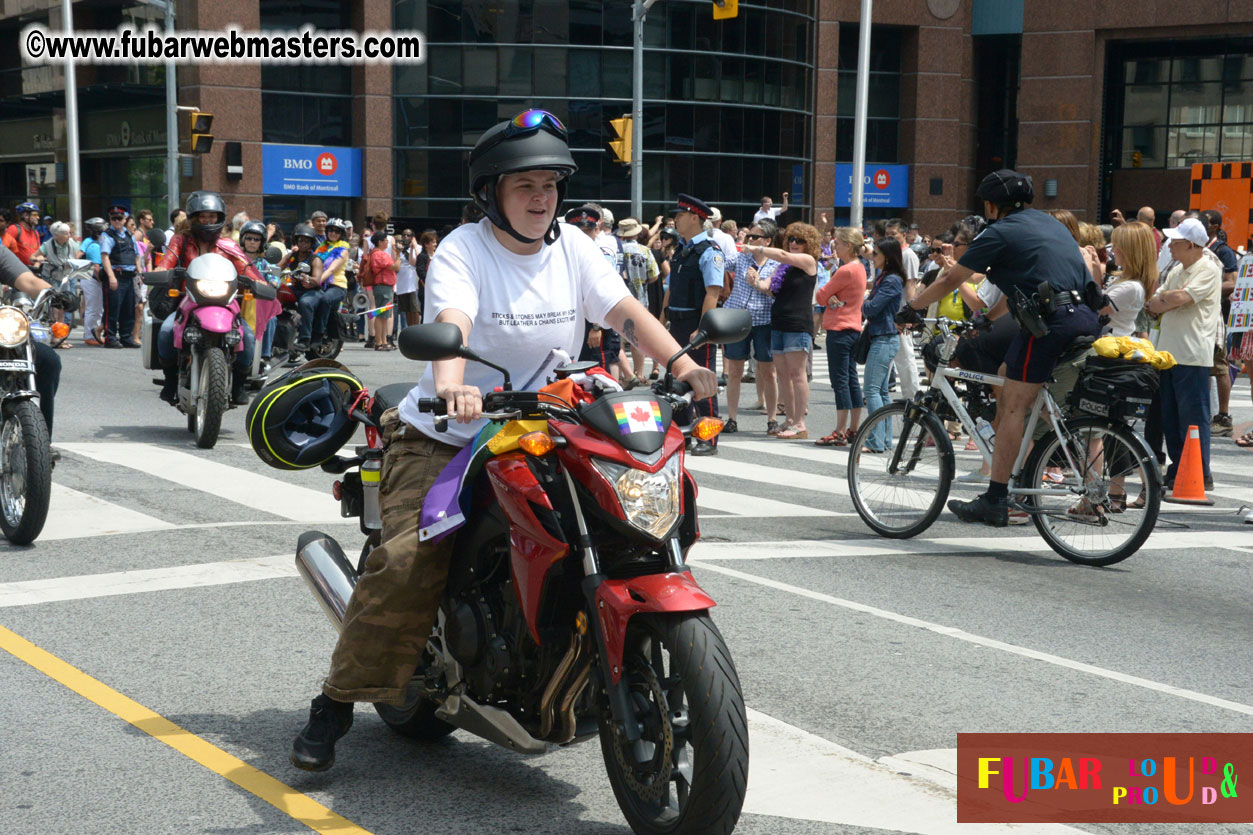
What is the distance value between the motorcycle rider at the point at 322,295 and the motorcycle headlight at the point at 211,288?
20.5 ft

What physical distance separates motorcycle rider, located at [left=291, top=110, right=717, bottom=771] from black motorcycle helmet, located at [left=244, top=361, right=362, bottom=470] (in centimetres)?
48

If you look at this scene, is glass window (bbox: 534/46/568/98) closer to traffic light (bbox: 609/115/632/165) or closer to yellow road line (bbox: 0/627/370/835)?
traffic light (bbox: 609/115/632/165)

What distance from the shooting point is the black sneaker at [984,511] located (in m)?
8.41

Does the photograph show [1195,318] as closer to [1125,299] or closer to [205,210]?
[1125,299]

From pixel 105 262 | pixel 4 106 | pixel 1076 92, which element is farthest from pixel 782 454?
pixel 4 106

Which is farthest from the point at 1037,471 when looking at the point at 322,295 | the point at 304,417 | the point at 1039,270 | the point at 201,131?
the point at 201,131

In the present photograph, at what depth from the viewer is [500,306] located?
4.13 m

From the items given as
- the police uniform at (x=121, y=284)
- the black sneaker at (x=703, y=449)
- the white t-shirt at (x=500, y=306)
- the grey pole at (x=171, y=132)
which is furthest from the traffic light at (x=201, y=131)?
the white t-shirt at (x=500, y=306)

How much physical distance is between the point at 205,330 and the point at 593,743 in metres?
7.67

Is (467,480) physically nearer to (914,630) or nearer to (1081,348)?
(914,630)

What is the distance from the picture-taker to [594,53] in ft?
130

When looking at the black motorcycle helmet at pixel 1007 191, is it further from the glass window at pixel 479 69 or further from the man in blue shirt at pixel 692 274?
the glass window at pixel 479 69

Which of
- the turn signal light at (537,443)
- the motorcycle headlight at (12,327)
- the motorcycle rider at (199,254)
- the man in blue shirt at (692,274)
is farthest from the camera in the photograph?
the man in blue shirt at (692,274)

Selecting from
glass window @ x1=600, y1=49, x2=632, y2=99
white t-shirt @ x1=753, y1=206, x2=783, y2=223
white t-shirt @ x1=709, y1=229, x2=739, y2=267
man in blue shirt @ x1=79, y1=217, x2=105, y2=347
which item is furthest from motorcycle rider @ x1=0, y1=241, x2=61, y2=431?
glass window @ x1=600, y1=49, x2=632, y2=99
